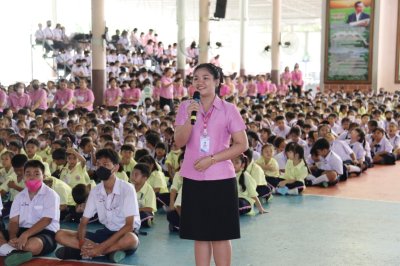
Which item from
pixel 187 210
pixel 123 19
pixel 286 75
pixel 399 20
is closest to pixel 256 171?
pixel 187 210

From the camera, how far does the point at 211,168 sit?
11.0 ft

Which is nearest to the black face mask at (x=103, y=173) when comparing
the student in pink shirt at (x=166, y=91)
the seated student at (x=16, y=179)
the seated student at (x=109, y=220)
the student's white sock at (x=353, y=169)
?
the seated student at (x=109, y=220)

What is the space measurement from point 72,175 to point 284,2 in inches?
1072

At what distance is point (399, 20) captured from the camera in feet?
67.7

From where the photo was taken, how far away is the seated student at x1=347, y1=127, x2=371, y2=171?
29.1 ft

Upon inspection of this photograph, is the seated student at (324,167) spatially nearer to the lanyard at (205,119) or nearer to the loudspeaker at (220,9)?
the lanyard at (205,119)

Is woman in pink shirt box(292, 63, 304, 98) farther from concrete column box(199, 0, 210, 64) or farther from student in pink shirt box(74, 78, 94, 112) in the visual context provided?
student in pink shirt box(74, 78, 94, 112)

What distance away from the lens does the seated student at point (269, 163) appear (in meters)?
7.31

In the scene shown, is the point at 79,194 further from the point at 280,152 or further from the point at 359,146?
the point at 359,146

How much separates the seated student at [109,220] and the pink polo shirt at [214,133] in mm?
1311

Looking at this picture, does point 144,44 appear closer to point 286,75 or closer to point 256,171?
point 286,75

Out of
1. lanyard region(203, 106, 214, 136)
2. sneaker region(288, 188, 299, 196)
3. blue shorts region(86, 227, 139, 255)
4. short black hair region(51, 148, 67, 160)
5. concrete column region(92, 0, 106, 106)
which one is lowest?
sneaker region(288, 188, 299, 196)

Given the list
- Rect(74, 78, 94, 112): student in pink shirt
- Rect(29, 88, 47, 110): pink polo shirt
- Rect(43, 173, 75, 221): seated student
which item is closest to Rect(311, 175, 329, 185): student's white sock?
Rect(43, 173, 75, 221): seated student

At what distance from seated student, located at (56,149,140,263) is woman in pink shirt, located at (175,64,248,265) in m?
1.22
